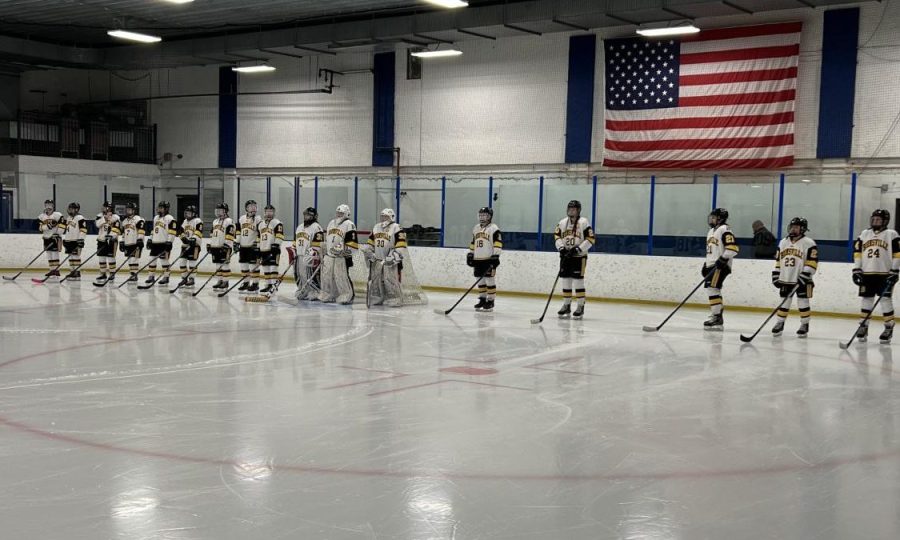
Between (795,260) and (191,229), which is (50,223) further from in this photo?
(795,260)

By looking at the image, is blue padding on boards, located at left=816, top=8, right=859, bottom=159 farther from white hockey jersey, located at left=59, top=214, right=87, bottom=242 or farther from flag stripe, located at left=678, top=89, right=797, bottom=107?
white hockey jersey, located at left=59, top=214, right=87, bottom=242

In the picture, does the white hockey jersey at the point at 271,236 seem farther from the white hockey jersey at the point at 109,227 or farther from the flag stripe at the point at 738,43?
the flag stripe at the point at 738,43

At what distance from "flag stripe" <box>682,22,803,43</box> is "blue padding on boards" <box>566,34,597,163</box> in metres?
1.96

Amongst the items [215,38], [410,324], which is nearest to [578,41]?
[215,38]

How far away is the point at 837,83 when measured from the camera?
15633 mm

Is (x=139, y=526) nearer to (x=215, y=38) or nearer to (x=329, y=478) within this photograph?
(x=329, y=478)

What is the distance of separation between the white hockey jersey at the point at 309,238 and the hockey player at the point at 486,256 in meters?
2.26

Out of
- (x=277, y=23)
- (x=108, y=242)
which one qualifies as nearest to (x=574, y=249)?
(x=108, y=242)

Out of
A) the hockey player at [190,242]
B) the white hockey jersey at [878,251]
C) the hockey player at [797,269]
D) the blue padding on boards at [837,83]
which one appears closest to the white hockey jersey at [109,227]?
the hockey player at [190,242]

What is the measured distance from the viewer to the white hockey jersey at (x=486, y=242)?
1277 centimetres

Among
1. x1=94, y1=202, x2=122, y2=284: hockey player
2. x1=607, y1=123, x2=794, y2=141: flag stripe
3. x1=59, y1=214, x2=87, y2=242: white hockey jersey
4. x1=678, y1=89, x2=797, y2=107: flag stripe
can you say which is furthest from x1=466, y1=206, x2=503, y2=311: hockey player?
x1=59, y1=214, x2=87, y2=242: white hockey jersey

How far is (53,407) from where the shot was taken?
5492mm

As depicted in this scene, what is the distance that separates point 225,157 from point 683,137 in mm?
11558

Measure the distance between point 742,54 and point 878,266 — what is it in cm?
725
